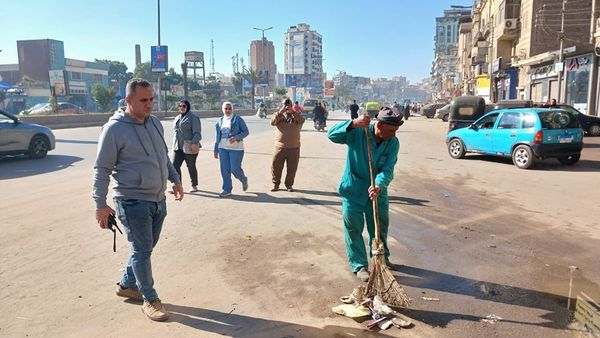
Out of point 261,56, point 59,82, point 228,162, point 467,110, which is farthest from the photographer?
point 261,56

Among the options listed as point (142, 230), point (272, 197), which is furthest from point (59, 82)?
point (142, 230)

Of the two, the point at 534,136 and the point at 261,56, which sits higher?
the point at 261,56

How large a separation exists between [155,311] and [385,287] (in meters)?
1.79

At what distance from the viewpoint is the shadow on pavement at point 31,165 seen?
36.0ft

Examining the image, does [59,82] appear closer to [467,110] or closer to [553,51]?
[467,110]

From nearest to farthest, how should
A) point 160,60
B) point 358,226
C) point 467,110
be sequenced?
point 358,226 → point 467,110 → point 160,60

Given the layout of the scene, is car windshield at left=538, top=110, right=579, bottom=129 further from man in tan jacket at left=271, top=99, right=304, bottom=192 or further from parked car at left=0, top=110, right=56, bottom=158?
parked car at left=0, top=110, right=56, bottom=158

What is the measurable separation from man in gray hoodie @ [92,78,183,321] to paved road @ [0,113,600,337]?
624 millimetres

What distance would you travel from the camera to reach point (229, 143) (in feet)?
27.5

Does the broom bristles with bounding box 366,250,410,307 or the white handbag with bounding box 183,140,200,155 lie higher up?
the white handbag with bounding box 183,140,200,155

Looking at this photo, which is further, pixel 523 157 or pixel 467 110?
pixel 467 110

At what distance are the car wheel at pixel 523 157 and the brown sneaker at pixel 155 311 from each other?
34.0 feet

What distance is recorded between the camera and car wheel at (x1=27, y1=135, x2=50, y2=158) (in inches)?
516

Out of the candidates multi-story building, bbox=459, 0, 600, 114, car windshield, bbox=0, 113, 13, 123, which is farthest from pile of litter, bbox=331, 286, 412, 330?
multi-story building, bbox=459, 0, 600, 114
